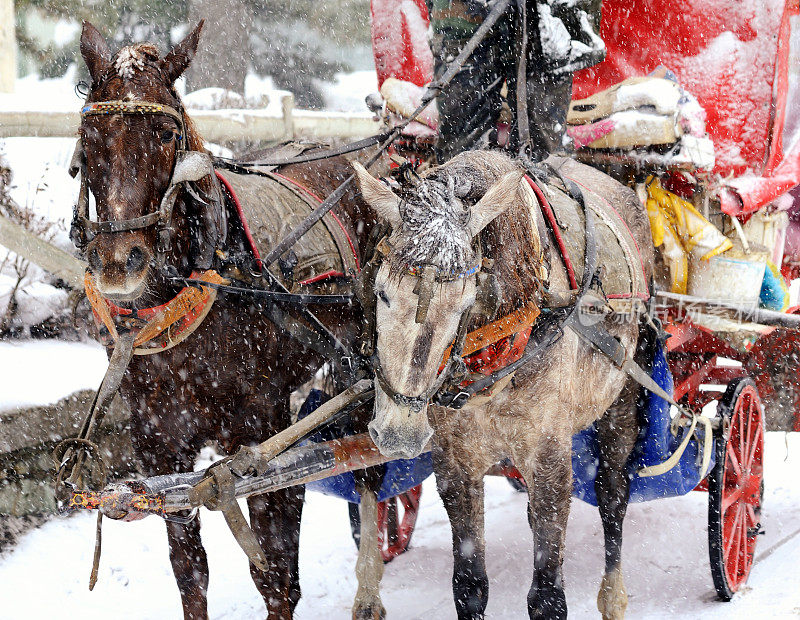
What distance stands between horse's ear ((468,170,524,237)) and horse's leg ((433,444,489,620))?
1.02 metres

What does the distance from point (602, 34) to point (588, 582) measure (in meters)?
3.16

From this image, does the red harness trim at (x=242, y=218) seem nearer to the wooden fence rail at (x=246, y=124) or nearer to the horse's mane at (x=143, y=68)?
the horse's mane at (x=143, y=68)

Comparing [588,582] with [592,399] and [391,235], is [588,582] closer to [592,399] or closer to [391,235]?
[592,399]

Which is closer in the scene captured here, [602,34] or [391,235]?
[391,235]

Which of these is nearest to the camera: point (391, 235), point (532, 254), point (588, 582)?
point (391, 235)

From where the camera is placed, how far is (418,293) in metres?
2.16

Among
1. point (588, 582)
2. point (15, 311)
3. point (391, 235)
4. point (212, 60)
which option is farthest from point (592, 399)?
point (212, 60)

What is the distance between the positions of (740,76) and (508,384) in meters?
2.51

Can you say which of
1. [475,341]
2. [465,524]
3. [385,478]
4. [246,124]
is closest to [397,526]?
[385,478]

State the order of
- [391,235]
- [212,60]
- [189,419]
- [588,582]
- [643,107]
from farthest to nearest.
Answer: [212,60], [588,582], [643,107], [189,419], [391,235]

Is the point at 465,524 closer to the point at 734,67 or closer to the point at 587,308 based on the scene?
the point at 587,308

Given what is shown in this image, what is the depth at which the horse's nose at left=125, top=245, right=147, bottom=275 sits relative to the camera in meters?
2.54

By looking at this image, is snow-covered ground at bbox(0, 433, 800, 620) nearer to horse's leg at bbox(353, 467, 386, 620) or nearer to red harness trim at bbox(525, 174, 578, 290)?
horse's leg at bbox(353, 467, 386, 620)

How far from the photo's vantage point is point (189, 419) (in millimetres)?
3045
